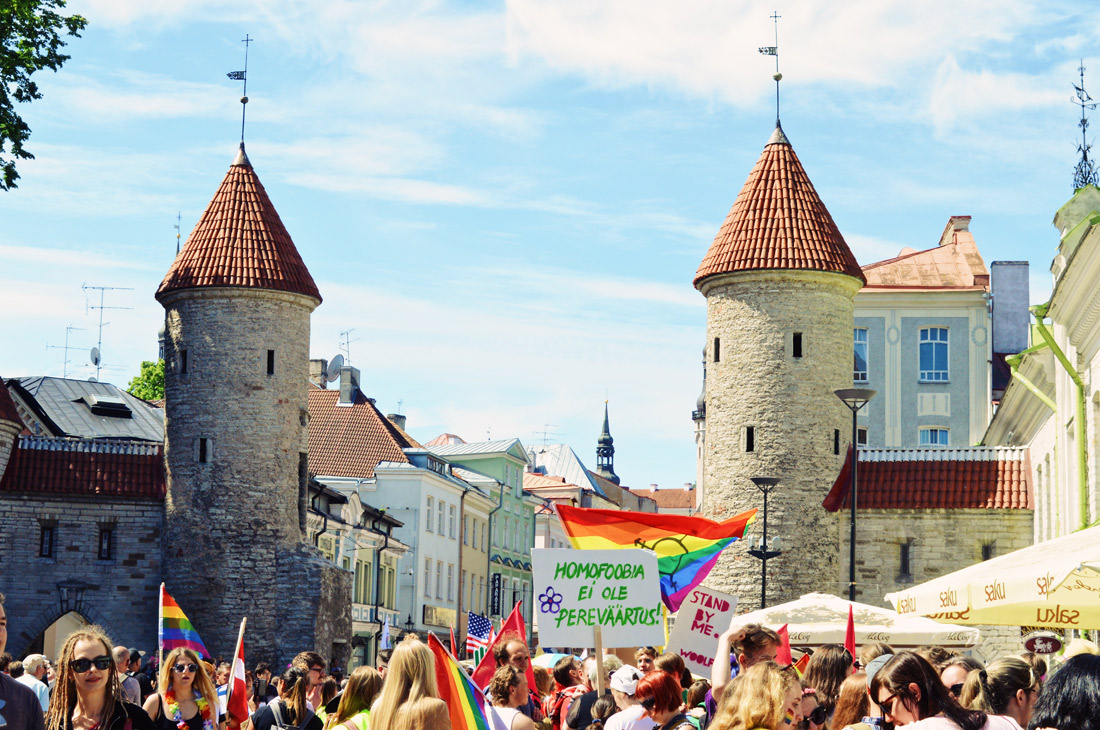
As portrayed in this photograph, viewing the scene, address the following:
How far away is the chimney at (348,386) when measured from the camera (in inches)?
2477

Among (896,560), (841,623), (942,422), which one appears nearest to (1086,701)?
(841,623)

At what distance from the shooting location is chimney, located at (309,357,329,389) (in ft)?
232

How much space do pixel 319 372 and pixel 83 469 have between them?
3200 cm

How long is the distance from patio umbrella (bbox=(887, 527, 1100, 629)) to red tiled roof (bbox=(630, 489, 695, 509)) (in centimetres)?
12309

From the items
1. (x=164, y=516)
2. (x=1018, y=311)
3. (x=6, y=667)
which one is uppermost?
(x=1018, y=311)

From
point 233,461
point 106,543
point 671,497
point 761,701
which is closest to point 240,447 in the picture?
point 233,461

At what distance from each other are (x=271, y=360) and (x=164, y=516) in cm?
451

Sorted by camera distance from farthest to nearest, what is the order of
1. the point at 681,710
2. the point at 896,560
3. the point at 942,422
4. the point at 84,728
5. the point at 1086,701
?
the point at 942,422, the point at 896,560, the point at 681,710, the point at 84,728, the point at 1086,701

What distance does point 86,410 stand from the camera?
2068 inches

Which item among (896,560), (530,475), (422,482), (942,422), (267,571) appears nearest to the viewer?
(896,560)

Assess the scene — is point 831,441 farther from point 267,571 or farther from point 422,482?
point 422,482

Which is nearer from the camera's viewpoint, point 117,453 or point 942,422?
point 117,453

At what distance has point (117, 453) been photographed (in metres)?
40.2

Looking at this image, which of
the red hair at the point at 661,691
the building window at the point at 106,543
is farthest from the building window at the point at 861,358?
the red hair at the point at 661,691
